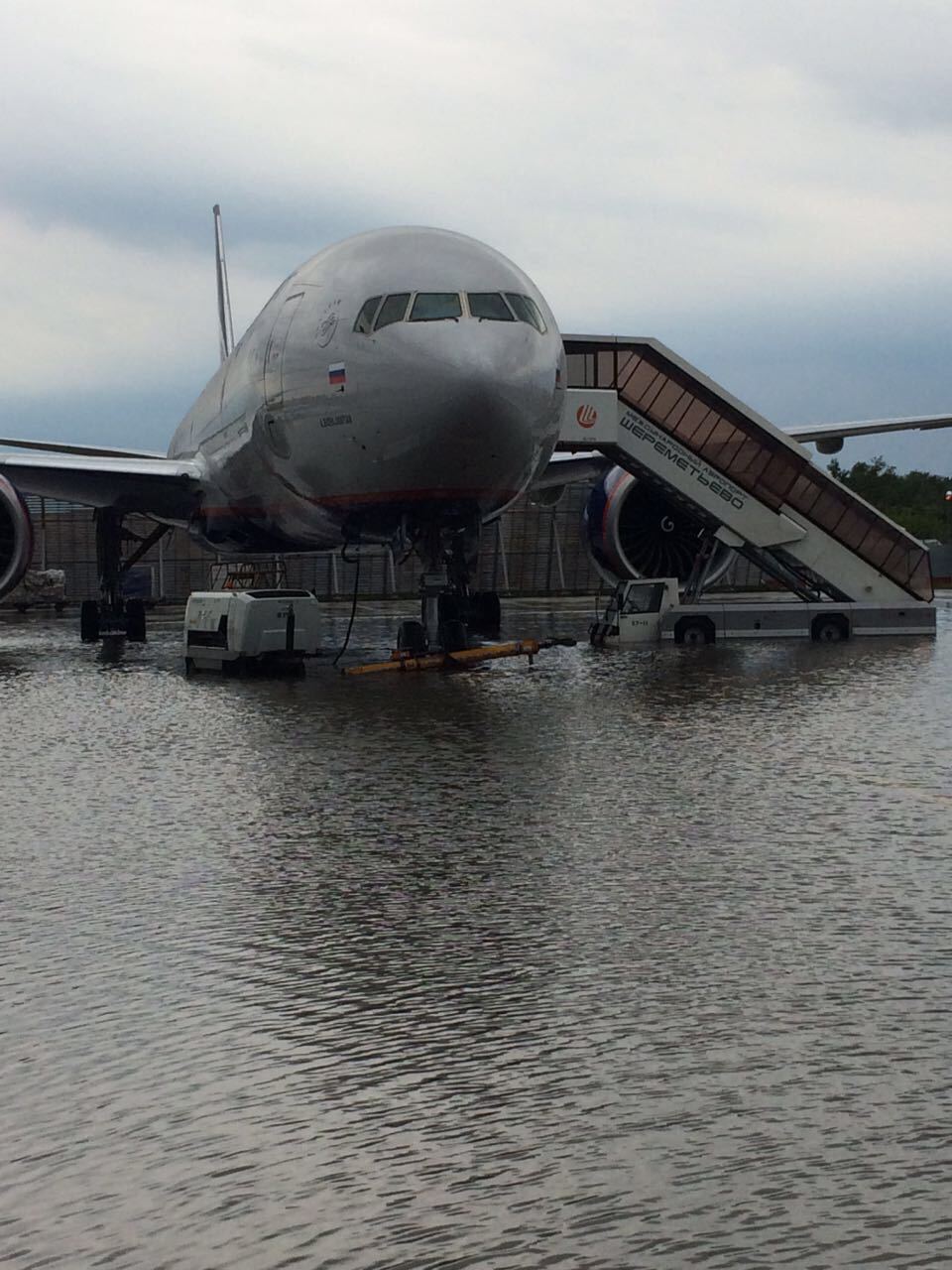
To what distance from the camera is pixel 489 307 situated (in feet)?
58.3

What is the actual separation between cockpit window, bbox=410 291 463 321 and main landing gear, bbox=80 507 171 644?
861 cm

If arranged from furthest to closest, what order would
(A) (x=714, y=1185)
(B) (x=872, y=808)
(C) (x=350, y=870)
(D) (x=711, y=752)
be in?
(D) (x=711, y=752)
(B) (x=872, y=808)
(C) (x=350, y=870)
(A) (x=714, y=1185)

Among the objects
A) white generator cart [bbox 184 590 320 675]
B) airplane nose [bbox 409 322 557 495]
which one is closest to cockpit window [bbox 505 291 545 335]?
airplane nose [bbox 409 322 557 495]

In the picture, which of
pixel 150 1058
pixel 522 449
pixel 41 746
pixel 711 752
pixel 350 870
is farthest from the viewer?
pixel 522 449

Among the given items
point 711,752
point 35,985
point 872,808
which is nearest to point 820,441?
point 711,752

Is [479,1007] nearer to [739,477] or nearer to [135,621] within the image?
[739,477]

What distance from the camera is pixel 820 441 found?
31266mm

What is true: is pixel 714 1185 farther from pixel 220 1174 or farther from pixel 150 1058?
pixel 150 1058

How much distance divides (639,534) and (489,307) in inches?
359

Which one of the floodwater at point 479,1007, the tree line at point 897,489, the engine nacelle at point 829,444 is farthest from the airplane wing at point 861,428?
the tree line at point 897,489

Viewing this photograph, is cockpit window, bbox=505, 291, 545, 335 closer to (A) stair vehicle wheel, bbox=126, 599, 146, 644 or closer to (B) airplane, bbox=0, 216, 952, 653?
(B) airplane, bbox=0, 216, 952, 653

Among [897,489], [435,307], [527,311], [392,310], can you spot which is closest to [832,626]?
[527,311]

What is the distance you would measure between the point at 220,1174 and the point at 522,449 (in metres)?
14.5

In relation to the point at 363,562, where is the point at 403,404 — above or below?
above
